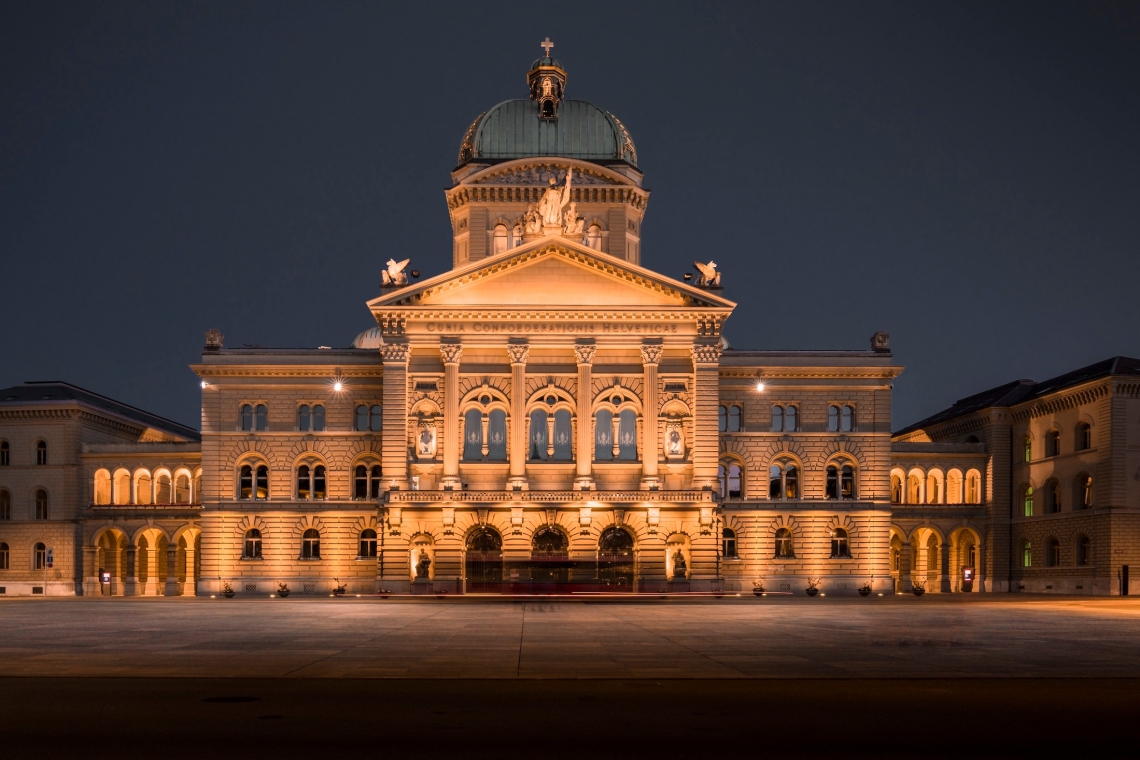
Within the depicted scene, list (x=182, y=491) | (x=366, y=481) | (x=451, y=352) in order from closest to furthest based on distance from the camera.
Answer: (x=451, y=352) → (x=366, y=481) → (x=182, y=491)

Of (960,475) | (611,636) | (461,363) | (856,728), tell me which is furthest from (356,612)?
(960,475)

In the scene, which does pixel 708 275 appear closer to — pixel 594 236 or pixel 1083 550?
pixel 594 236

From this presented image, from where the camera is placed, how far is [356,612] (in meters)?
58.1

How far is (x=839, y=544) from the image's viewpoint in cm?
9469

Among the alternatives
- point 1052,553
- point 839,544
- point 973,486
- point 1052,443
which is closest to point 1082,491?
point 1052,443

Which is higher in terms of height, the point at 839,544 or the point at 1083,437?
the point at 1083,437

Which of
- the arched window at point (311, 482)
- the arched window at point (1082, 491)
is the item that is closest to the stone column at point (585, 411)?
the arched window at point (311, 482)

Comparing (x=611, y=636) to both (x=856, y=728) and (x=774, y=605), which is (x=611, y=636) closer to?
(x=856, y=728)

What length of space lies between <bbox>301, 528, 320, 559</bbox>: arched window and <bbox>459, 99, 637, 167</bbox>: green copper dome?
31.1 metres

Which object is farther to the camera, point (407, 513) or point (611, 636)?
point (407, 513)

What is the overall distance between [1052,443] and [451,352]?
4409 centimetres

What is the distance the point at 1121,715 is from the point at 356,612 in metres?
40.5

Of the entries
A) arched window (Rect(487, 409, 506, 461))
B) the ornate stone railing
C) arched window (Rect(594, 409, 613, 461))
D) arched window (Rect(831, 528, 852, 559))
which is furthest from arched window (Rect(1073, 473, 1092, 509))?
arched window (Rect(487, 409, 506, 461))

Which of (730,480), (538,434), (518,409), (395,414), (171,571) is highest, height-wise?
(518,409)
